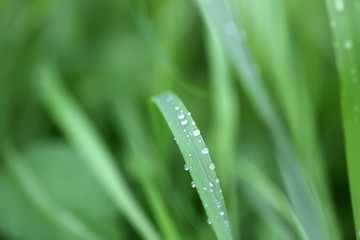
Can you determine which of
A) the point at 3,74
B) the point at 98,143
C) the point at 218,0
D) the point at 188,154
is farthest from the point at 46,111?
the point at 188,154

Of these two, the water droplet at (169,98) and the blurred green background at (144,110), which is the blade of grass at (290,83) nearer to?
the blurred green background at (144,110)

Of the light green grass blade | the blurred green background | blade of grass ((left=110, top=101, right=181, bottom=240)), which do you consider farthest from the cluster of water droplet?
blade of grass ((left=110, top=101, right=181, bottom=240))

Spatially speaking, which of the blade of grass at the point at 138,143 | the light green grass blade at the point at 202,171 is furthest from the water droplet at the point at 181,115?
the blade of grass at the point at 138,143

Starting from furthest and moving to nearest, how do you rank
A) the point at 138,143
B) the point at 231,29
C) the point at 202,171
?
the point at 138,143 < the point at 231,29 < the point at 202,171

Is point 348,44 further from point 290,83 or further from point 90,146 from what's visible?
point 90,146

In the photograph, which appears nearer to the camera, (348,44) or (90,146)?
(348,44)

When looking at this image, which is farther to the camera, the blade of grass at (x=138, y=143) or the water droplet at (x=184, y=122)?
the blade of grass at (x=138, y=143)

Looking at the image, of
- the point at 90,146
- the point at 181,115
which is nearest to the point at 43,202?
the point at 90,146
